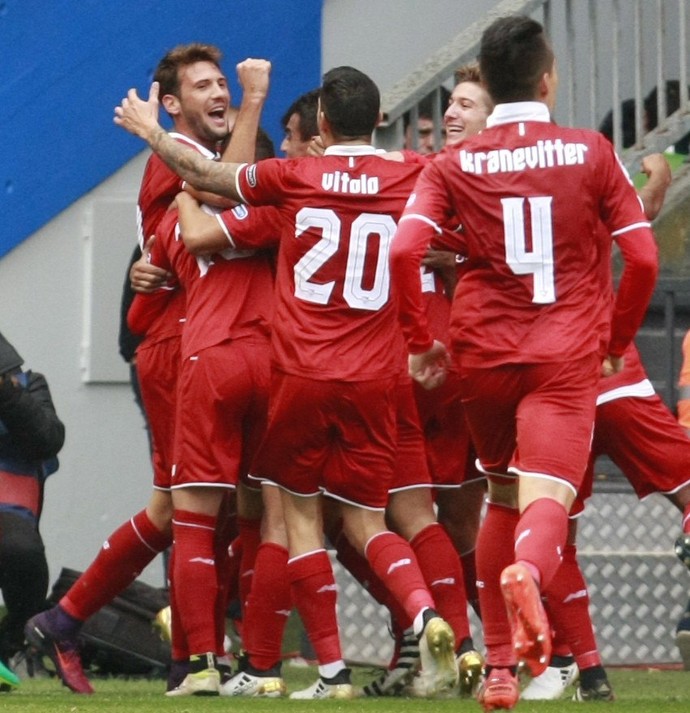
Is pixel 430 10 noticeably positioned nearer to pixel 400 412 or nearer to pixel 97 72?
pixel 97 72

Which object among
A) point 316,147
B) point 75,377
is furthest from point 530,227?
point 75,377

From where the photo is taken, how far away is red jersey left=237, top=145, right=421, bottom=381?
6.38 metres

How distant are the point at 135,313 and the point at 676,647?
2.90 m

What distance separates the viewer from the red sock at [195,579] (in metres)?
6.61

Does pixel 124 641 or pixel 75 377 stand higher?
pixel 75 377

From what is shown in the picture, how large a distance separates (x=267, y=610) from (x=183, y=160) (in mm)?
1499

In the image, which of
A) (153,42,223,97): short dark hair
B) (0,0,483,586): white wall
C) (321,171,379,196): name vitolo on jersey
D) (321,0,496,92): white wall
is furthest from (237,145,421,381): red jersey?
(321,0,496,92): white wall

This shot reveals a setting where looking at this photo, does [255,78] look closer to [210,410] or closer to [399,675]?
[210,410]

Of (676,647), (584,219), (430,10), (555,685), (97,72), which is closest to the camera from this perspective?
(584,219)

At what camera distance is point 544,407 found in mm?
5586

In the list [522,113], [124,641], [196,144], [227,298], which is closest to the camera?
[522,113]

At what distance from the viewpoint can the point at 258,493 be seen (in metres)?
7.10

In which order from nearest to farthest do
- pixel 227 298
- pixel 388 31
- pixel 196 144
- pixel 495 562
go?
1. pixel 495 562
2. pixel 227 298
3. pixel 196 144
4. pixel 388 31

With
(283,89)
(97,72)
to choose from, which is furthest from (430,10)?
(97,72)
